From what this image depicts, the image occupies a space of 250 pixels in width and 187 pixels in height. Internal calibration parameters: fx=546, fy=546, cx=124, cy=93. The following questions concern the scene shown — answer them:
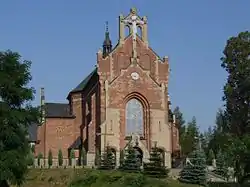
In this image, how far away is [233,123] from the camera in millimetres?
56938

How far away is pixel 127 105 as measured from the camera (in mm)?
59688

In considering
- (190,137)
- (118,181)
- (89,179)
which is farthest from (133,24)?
(190,137)

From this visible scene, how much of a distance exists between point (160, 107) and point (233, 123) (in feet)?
26.9

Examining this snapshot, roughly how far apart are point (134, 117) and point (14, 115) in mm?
26516

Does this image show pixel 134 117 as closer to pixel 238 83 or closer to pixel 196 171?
pixel 238 83

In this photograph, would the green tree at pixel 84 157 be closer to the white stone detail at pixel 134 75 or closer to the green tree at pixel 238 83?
the white stone detail at pixel 134 75

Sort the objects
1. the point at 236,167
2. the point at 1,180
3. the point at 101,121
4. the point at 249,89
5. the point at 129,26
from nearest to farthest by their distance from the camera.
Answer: the point at 1,180
the point at 236,167
the point at 249,89
the point at 101,121
the point at 129,26

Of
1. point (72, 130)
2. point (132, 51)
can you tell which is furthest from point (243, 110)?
point (72, 130)

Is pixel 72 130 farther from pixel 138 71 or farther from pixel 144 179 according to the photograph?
pixel 144 179

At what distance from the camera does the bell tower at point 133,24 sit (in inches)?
2416

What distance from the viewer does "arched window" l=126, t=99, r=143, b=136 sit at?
59281mm

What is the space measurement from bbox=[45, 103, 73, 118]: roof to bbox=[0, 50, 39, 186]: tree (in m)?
28.3

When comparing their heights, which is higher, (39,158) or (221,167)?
(39,158)

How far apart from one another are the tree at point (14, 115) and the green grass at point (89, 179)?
571cm
